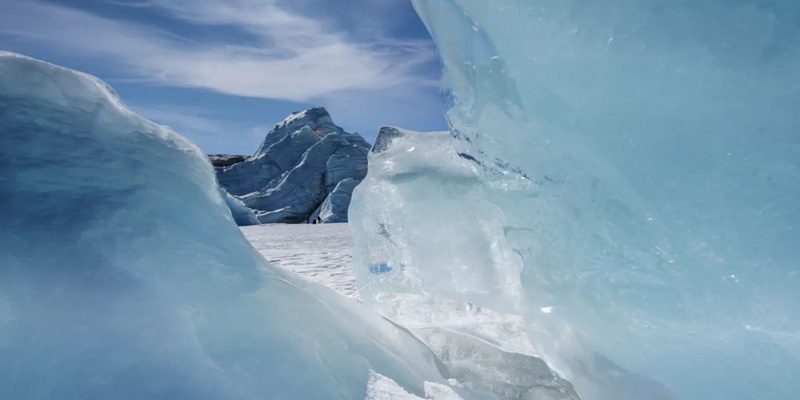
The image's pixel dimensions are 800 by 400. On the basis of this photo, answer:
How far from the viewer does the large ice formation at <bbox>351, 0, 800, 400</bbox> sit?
1.61 m

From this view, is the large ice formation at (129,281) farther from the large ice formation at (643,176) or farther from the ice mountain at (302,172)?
the ice mountain at (302,172)

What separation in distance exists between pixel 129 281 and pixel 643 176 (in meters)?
1.53

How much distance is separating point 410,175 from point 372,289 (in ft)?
2.02

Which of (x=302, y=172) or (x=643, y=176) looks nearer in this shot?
(x=643, y=176)

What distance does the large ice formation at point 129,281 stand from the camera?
41.6 inches

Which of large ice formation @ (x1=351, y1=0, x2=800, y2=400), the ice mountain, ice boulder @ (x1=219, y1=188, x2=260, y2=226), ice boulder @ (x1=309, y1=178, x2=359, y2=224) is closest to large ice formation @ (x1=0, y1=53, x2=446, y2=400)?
large ice formation @ (x1=351, y1=0, x2=800, y2=400)

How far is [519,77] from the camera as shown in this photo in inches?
76.6

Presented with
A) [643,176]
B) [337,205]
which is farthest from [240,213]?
[643,176]

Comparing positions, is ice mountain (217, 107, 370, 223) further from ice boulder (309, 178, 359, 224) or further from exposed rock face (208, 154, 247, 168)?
exposed rock face (208, 154, 247, 168)

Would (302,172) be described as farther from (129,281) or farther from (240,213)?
(129,281)

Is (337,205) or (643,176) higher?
(337,205)

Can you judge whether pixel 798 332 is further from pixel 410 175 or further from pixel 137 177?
pixel 137 177

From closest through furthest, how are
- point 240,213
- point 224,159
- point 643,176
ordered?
1. point 643,176
2. point 240,213
3. point 224,159

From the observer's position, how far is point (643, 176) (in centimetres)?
177
